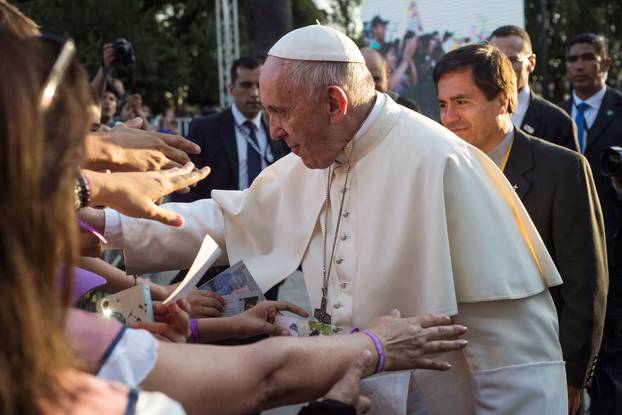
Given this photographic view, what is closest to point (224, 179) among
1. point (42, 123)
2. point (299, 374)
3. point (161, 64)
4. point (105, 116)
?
point (105, 116)

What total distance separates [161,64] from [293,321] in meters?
29.5

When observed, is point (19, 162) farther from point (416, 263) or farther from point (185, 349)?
point (416, 263)

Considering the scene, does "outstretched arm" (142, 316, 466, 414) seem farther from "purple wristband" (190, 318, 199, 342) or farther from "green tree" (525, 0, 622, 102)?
"green tree" (525, 0, 622, 102)

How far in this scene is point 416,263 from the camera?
264cm

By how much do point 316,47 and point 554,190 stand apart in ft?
3.84

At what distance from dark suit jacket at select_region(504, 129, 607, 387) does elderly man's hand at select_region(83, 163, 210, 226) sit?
1584 millimetres

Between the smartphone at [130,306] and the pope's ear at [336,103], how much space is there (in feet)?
2.74

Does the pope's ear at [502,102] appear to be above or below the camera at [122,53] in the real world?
below

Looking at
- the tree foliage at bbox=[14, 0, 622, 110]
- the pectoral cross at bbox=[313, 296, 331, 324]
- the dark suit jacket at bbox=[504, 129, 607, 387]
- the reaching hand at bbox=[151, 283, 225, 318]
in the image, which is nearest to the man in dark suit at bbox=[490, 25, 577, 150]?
the dark suit jacket at bbox=[504, 129, 607, 387]

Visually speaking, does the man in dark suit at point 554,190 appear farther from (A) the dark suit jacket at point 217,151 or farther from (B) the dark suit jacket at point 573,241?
(A) the dark suit jacket at point 217,151

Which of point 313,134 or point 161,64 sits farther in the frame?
point 161,64

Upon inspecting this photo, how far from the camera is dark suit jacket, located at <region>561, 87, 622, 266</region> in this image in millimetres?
5539

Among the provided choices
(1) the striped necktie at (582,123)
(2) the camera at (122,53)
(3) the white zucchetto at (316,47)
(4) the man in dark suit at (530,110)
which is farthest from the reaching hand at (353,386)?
(2) the camera at (122,53)

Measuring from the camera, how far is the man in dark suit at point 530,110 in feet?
15.8
